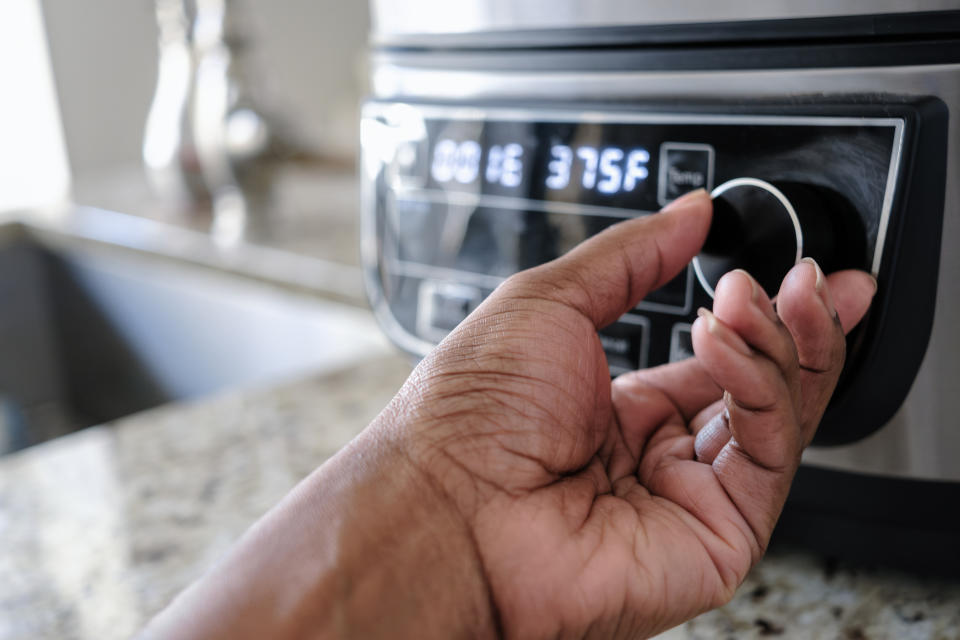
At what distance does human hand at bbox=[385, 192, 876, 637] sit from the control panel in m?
0.02

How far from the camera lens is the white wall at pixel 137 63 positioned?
8.14ft

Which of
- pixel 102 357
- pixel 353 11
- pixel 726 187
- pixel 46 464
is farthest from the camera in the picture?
pixel 353 11

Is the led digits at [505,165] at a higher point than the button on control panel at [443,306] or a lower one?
higher

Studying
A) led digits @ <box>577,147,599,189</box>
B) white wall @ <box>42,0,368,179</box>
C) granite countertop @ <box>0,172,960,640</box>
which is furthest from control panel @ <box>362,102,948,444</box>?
white wall @ <box>42,0,368,179</box>

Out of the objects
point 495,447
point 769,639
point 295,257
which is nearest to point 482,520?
point 495,447

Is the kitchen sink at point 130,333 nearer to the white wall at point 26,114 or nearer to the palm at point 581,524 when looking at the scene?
the palm at point 581,524

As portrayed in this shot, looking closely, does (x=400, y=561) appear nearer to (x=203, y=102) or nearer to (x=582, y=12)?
(x=582, y=12)

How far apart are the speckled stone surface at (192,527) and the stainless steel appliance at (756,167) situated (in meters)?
0.03

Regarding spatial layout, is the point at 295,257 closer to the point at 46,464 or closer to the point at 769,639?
the point at 46,464

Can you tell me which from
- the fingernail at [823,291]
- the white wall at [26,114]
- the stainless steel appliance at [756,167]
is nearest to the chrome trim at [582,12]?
the stainless steel appliance at [756,167]

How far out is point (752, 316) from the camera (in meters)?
0.26

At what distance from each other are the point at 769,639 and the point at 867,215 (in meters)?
0.20

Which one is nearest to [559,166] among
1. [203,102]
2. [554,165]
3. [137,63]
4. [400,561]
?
[554,165]

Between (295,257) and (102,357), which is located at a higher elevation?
(295,257)
